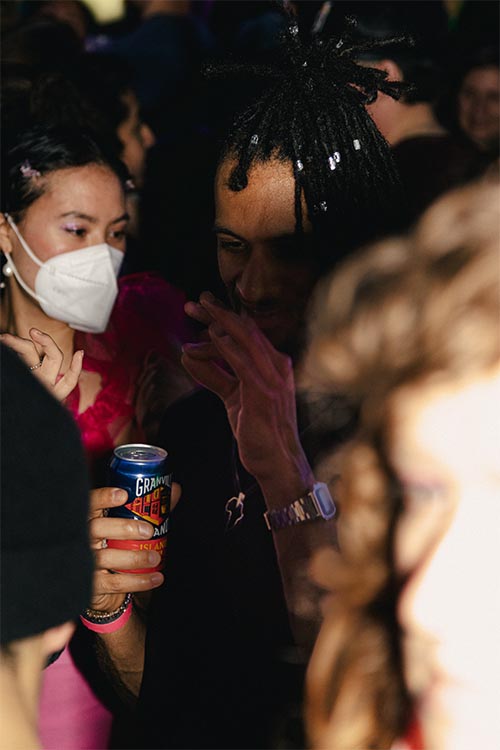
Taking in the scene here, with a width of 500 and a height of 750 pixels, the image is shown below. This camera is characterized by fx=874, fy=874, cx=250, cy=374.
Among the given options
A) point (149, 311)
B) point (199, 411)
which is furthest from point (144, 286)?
point (199, 411)

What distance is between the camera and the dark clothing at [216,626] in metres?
1.33

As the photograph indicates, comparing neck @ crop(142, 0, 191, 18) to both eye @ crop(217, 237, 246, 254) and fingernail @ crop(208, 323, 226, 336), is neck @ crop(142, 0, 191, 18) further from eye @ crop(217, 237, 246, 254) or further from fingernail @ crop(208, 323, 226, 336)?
fingernail @ crop(208, 323, 226, 336)

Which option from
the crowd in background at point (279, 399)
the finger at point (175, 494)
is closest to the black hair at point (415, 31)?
the crowd in background at point (279, 399)

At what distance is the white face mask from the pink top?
0.11m

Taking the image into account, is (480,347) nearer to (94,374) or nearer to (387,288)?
(387,288)

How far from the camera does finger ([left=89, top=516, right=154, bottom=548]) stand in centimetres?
129

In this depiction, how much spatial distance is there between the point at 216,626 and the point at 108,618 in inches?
7.6

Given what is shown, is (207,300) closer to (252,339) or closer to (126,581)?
(252,339)

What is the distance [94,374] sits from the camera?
213 centimetres

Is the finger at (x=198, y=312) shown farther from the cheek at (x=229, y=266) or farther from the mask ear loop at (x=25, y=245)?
the mask ear loop at (x=25, y=245)

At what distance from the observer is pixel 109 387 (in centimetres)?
213

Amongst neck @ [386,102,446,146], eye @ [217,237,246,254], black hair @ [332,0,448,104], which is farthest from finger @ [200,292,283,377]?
neck @ [386,102,446,146]

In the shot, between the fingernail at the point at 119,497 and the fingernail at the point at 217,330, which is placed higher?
the fingernail at the point at 217,330

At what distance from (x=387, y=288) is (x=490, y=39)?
8.81 ft
